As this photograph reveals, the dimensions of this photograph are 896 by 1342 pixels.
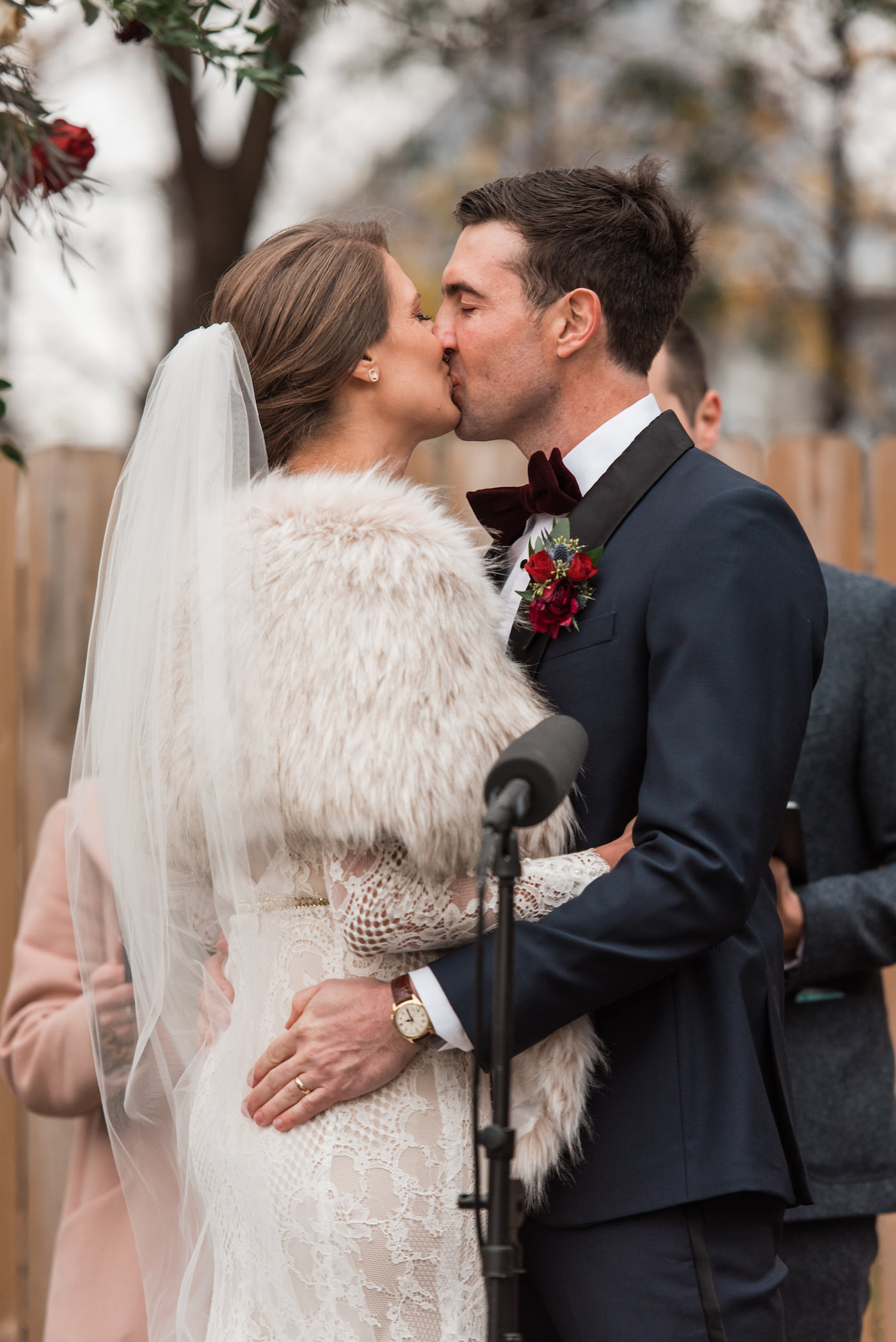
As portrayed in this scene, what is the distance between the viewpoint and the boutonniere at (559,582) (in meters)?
1.97

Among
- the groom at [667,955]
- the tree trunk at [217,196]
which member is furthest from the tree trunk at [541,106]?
the groom at [667,955]

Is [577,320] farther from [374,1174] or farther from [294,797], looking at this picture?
[374,1174]

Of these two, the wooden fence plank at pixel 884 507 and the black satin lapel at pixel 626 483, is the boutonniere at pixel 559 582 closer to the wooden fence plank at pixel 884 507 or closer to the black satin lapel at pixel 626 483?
the black satin lapel at pixel 626 483

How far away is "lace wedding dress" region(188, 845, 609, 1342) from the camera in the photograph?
68.5 inches

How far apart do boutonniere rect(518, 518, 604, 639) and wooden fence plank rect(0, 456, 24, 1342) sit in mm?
1886

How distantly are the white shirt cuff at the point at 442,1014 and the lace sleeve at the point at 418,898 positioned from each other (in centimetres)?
6

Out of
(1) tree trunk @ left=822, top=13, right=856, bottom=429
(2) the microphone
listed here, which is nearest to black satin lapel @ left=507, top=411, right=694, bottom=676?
(2) the microphone

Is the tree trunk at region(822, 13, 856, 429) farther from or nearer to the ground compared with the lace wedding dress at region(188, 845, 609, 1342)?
farther from the ground

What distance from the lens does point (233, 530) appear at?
6.23 ft

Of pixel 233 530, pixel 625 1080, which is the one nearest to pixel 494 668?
pixel 233 530

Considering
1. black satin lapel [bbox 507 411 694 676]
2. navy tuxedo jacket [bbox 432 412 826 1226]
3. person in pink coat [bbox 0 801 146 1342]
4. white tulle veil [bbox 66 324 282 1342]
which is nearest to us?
navy tuxedo jacket [bbox 432 412 826 1226]

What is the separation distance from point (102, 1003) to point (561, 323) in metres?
1.39

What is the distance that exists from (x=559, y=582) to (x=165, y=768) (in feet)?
2.18

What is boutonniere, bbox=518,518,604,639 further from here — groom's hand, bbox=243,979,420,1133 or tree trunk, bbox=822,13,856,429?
tree trunk, bbox=822,13,856,429
